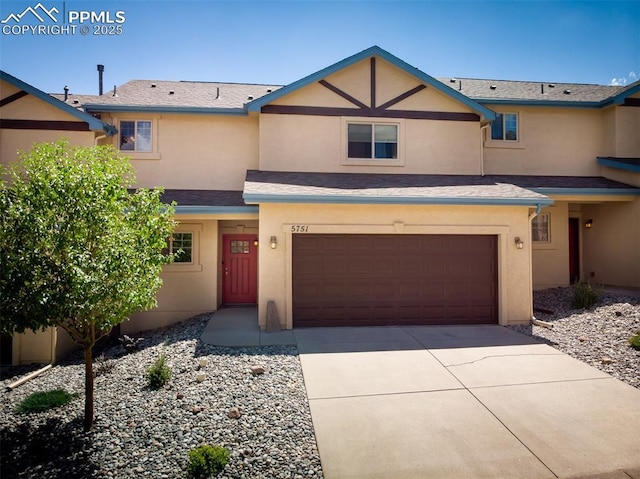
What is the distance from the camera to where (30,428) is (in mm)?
5086

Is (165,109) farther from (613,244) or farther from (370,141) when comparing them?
(613,244)

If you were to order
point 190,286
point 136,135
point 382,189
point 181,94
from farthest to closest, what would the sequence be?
point 181,94 < point 136,135 < point 190,286 < point 382,189

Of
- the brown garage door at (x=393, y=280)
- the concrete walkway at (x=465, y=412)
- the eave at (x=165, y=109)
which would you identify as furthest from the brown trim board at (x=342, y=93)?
the concrete walkway at (x=465, y=412)

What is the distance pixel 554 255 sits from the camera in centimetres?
1333

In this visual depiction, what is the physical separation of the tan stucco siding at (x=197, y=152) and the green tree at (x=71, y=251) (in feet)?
21.5

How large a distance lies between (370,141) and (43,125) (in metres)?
9.84

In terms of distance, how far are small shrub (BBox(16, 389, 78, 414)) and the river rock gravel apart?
11 cm

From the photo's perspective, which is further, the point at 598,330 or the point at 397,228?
the point at 397,228

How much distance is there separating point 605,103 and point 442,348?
11983mm

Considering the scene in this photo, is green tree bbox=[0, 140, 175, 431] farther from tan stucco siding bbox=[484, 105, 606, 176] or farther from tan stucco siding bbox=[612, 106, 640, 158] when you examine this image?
tan stucco siding bbox=[612, 106, 640, 158]

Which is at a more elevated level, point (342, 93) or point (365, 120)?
point (342, 93)

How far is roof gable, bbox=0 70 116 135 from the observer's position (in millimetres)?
10547

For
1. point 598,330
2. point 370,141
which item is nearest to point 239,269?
point 370,141

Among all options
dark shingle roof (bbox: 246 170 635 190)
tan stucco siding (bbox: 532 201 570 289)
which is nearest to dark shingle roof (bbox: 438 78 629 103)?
dark shingle roof (bbox: 246 170 635 190)
